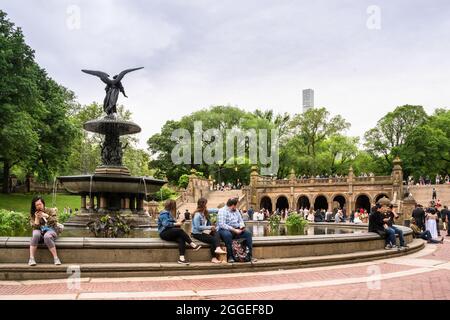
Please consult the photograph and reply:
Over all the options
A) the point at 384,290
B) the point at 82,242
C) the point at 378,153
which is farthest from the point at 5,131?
the point at 378,153

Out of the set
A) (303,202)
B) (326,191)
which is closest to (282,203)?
(303,202)

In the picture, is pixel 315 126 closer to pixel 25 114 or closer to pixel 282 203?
pixel 282 203

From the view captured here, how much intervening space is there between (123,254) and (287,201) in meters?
52.8

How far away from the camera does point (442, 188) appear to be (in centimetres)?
4581

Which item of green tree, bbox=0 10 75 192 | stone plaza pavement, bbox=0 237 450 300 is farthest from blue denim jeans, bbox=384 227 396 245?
green tree, bbox=0 10 75 192

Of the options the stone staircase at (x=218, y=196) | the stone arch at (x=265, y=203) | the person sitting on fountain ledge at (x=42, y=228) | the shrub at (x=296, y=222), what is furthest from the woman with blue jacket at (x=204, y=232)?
the stone arch at (x=265, y=203)

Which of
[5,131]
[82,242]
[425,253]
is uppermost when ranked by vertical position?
[5,131]

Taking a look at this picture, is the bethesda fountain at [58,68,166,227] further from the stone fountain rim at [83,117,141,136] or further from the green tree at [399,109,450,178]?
the green tree at [399,109,450,178]

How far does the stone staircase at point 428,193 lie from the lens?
44.4 metres

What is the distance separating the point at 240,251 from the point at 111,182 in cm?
709

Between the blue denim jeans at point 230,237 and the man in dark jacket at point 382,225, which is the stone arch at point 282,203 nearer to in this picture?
the man in dark jacket at point 382,225

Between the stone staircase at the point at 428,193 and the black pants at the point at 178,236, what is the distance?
41.1 metres

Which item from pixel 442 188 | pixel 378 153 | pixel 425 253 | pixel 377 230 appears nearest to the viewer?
pixel 377 230
